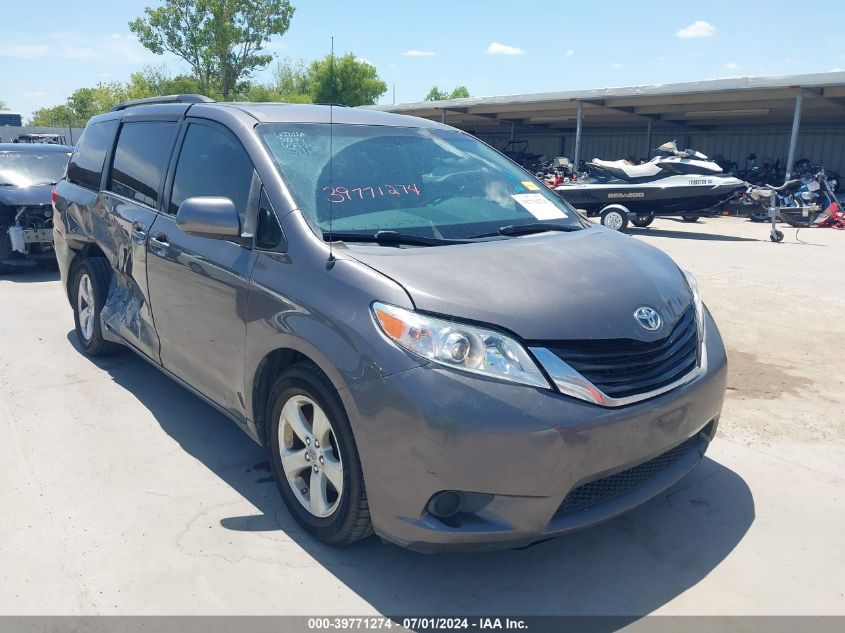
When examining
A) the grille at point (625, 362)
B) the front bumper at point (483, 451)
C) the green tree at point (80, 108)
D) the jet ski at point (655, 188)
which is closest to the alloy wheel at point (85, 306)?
the front bumper at point (483, 451)

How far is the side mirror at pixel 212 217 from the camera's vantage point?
3061 mm

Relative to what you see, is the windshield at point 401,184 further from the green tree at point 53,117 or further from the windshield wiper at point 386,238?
Result: the green tree at point 53,117

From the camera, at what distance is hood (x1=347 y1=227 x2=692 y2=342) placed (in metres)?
2.48

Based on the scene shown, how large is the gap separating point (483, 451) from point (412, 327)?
1.65ft

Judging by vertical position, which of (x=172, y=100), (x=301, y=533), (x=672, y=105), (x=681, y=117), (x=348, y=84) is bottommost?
(x=301, y=533)

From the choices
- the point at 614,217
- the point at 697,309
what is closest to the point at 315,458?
the point at 697,309

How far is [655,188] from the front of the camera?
1395 centimetres

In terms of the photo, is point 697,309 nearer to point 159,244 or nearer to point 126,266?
point 159,244

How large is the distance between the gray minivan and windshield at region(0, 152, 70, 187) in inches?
247

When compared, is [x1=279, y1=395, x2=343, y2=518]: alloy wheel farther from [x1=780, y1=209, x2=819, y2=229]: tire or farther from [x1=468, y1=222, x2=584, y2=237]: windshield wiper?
[x1=780, y1=209, x2=819, y2=229]: tire

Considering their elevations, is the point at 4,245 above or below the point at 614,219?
above

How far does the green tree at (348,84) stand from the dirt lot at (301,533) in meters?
40.7

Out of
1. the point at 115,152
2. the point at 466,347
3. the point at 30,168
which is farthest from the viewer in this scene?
the point at 30,168

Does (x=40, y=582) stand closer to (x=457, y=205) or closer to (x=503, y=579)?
(x=503, y=579)
